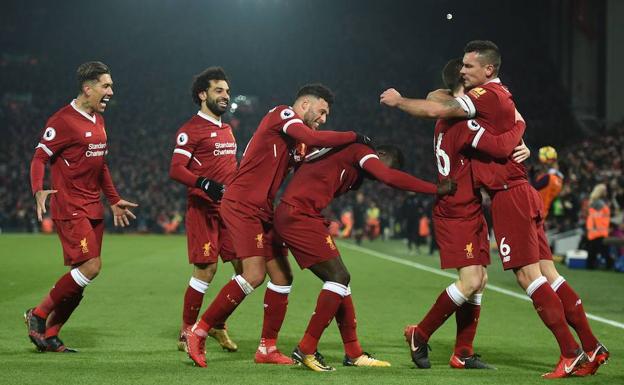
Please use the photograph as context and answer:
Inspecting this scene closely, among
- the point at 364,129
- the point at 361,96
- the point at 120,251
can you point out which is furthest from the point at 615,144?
the point at 361,96

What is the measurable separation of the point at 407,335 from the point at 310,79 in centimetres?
4705

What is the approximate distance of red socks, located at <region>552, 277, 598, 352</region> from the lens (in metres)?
6.98

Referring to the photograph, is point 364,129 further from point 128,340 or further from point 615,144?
point 128,340

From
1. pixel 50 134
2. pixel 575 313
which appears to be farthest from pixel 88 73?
pixel 575 313

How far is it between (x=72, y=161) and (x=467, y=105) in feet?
11.6

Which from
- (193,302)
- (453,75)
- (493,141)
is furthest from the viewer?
(193,302)

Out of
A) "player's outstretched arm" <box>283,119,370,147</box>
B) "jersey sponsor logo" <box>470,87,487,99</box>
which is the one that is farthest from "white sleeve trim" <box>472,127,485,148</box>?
"player's outstretched arm" <box>283,119,370,147</box>

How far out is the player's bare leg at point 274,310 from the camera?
24.5 feet

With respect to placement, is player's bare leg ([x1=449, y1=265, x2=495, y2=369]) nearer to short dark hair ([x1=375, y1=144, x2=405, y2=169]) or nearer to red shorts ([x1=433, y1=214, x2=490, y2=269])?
red shorts ([x1=433, y1=214, x2=490, y2=269])

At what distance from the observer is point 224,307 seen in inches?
293

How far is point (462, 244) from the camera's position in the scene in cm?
696

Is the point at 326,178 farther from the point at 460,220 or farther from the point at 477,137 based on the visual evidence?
the point at 477,137

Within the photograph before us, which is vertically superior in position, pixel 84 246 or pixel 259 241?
pixel 259 241

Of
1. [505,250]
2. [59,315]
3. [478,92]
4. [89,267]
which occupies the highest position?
[478,92]
